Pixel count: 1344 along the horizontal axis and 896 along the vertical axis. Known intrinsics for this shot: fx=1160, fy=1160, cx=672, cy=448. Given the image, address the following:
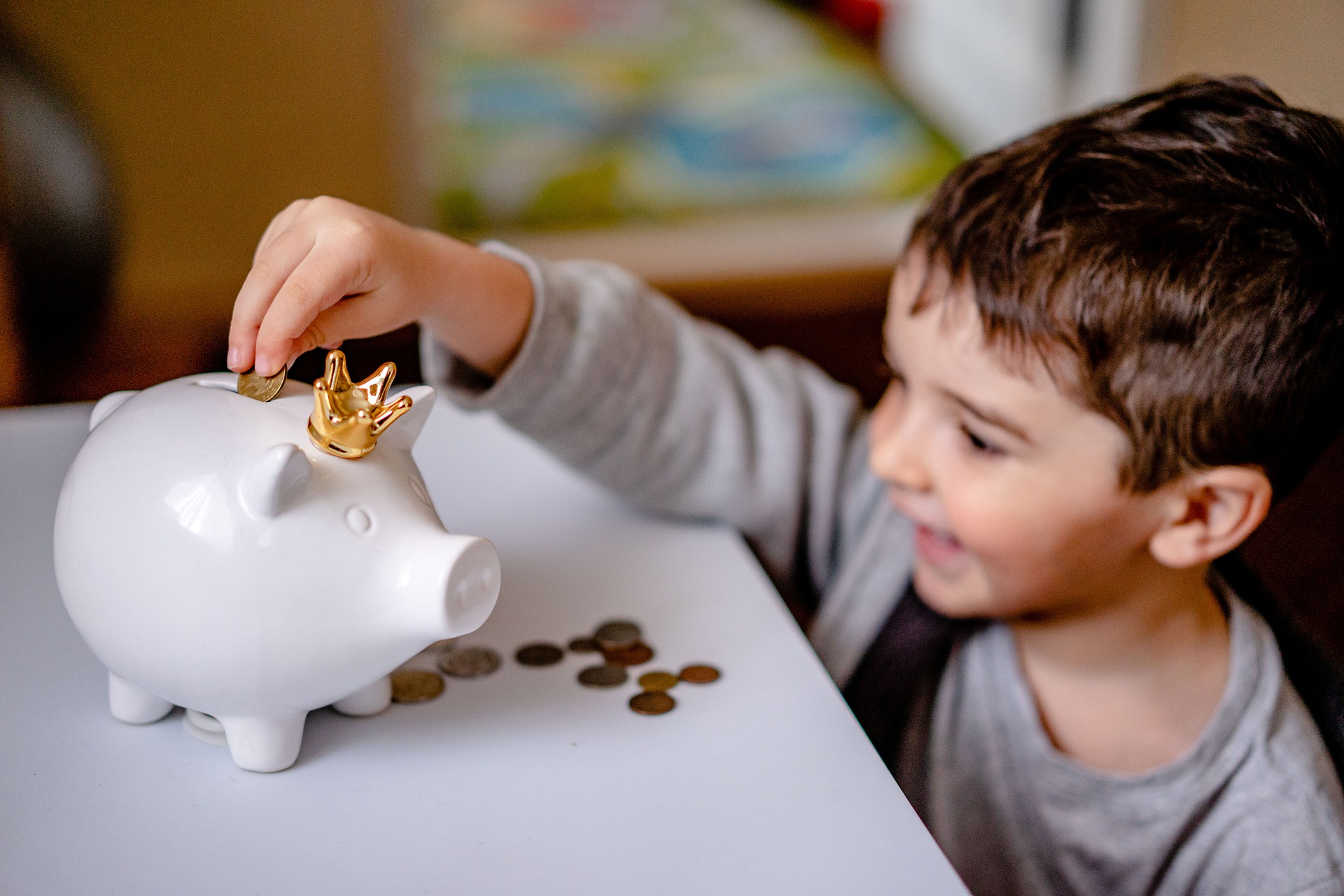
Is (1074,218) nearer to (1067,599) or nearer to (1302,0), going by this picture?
(1067,599)

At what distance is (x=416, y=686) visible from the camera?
1.87ft

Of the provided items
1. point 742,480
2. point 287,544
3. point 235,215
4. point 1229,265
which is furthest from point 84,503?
point 235,215

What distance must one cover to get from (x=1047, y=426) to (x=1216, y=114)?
206 millimetres

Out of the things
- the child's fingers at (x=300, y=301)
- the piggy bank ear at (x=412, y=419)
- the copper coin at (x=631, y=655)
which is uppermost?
the child's fingers at (x=300, y=301)

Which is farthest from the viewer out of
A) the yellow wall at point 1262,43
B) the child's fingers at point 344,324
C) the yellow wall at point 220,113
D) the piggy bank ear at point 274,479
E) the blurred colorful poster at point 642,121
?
the blurred colorful poster at point 642,121

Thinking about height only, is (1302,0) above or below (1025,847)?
above

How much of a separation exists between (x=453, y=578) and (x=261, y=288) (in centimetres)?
16

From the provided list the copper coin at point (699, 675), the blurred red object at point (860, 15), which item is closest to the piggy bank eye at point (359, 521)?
the copper coin at point (699, 675)

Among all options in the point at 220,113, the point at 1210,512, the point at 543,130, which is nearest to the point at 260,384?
the point at 1210,512

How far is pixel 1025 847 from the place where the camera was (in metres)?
0.78

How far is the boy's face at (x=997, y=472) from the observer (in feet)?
2.16

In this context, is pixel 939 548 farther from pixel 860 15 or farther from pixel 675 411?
pixel 860 15

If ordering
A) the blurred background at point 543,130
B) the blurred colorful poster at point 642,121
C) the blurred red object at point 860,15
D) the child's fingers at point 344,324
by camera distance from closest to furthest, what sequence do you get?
the child's fingers at point 344,324
the blurred background at point 543,130
the blurred colorful poster at point 642,121
the blurred red object at point 860,15

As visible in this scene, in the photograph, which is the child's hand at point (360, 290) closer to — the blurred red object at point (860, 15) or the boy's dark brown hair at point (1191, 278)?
the boy's dark brown hair at point (1191, 278)
